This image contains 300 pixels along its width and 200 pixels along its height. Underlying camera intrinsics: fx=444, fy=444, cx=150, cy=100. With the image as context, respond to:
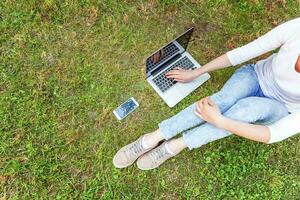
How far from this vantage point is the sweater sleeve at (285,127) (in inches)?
108

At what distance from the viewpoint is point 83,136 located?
349 centimetres

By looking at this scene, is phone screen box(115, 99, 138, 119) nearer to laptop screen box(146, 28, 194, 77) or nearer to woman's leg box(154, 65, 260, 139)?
laptop screen box(146, 28, 194, 77)

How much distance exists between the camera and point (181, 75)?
3549 millimetres

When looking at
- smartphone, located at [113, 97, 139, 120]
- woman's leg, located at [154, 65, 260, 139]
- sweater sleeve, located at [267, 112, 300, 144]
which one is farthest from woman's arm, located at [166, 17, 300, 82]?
smartphone, located at [113, 97, 139, 120]

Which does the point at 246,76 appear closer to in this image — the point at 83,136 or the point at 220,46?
the point at 220,46

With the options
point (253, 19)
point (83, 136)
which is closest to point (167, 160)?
point (83, 136)

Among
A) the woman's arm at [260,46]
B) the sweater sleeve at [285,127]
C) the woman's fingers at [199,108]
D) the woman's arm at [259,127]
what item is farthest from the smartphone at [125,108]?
the sweater sleeve at [285,127]

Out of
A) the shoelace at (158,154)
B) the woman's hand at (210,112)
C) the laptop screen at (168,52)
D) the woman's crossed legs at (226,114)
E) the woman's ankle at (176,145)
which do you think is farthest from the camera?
the laptop screen at (168,52)

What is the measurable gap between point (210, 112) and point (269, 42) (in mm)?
593

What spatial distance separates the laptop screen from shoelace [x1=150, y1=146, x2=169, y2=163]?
66cm

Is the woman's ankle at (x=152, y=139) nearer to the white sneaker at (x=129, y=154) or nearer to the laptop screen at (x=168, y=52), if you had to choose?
the white sneaker at (x=129, y=154)

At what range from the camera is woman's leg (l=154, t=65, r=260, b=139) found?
3.07 meters

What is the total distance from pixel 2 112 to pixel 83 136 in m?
0.65

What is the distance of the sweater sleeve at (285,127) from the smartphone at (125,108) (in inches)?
48.0
